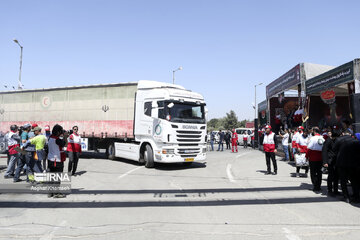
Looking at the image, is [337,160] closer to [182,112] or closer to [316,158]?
[316,158]

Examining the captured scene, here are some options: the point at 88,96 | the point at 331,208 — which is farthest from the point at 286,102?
the point at 331,208

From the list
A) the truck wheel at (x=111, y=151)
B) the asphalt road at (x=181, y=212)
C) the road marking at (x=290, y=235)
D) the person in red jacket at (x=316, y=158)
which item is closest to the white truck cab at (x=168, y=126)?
the truck wheel at (x=111, y=151)

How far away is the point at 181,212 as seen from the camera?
17.5 feet

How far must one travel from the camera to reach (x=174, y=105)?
446 inches

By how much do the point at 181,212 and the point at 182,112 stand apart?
21.2ft

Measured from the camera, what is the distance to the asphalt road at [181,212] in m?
4.20

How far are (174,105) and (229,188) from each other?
15.5 feet

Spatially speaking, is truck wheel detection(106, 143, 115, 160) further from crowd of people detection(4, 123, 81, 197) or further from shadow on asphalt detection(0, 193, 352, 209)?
shadow on asphalt detection(0, 193, 352, 209)

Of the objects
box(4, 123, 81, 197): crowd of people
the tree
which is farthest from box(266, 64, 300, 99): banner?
A: the tree

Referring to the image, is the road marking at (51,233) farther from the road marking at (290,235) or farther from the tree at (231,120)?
the tree at (231,120)

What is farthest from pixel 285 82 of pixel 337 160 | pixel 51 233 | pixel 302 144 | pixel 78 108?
pixel 51 233

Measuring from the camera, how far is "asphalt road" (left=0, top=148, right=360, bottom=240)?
4.20 metres

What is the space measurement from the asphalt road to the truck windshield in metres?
3.24

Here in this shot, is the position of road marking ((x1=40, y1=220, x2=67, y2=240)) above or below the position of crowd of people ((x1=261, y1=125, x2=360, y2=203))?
below
